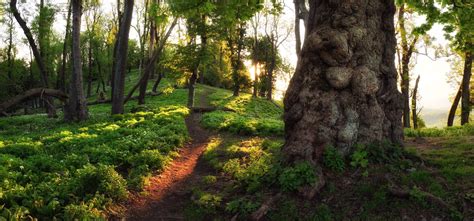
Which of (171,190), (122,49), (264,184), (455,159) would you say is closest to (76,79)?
(122,49)

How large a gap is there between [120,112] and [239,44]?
2694 centimetres

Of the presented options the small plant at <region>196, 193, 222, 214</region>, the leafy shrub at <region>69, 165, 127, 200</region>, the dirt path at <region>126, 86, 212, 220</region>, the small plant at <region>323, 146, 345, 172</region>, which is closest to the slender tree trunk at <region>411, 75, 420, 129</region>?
the dirt path at <region>126, 86, 212, 220</region>

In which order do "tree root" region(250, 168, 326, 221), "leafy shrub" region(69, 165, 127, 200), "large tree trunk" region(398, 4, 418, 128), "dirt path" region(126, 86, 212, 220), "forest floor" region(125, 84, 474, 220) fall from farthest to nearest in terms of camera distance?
1. "large tree trunk" region(398, 4, 418, 128)
2. "dirt path" region(126, 86, 212, 220)
3. "leafy shrub" region(69, 165, 127, 200)
4. "tree root" region(250, 168, 326, 221)
5. "forest floor" region(125, 84, 474, 220)

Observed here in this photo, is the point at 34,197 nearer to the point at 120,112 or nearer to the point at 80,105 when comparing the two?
the point at 80,105

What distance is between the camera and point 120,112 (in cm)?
2350

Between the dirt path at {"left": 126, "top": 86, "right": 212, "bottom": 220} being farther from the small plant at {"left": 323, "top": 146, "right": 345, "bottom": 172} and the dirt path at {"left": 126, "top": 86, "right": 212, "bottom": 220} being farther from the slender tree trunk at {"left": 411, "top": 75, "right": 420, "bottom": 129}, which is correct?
the slender tree trunk at {"left": 411, "top": 75, "right": 420, "bottom": 129}

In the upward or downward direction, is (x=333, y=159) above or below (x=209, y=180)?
above

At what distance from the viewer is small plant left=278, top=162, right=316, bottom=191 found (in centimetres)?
784

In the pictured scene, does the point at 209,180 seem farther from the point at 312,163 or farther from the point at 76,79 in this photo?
the point at 76,79

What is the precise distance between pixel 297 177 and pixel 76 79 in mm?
16591

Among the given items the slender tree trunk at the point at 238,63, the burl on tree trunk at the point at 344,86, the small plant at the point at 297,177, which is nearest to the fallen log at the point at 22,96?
the burl on tree trunk at the point at 344,86

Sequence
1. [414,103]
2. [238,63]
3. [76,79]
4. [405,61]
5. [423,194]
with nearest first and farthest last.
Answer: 1. [423,194]
2. [76,79]
3. [405,61]
4. [414,103]
5. [238,63]

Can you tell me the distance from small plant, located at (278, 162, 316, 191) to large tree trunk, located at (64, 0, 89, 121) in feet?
53.2

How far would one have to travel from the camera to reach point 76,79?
20.4 m
